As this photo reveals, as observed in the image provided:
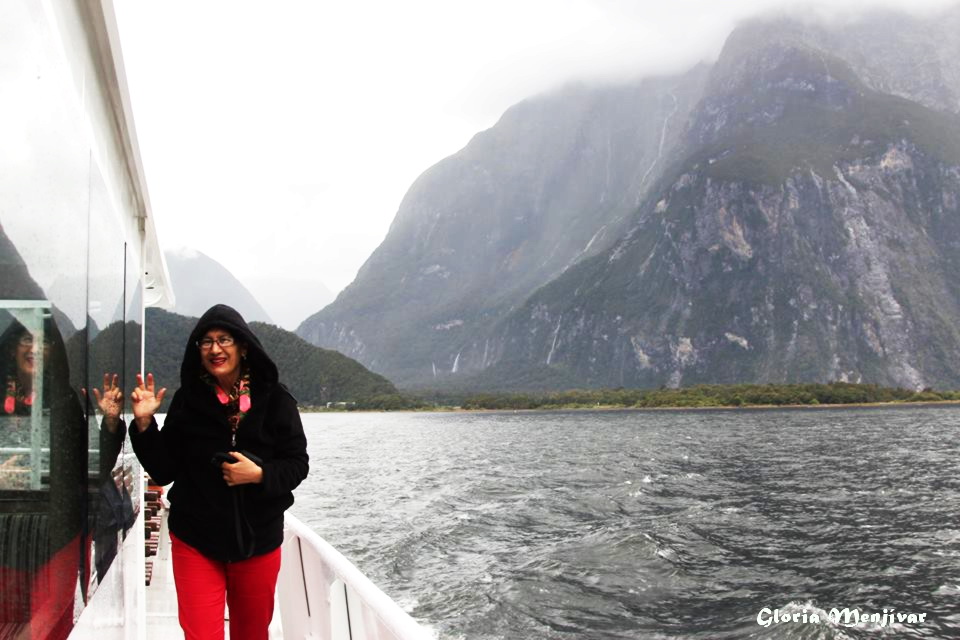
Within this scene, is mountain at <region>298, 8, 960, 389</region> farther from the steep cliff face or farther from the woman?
the woman

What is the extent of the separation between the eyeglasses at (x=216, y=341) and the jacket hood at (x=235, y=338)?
0.05 ft

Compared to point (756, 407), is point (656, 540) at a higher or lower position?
lower

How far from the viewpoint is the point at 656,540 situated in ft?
59.6

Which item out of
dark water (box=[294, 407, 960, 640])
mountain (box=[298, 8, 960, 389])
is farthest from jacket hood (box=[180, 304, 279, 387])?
mountain (box=[298, 8, 960, 389])

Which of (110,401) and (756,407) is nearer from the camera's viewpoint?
(110,401)

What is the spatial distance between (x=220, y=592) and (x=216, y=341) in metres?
0.89

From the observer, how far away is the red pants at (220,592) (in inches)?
111

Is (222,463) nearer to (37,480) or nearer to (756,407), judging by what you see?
(37,480)

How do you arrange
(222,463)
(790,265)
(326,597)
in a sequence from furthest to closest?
(790,265), (326,597), (222,463)

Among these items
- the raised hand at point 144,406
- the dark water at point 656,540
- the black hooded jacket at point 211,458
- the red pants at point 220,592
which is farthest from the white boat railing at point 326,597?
the dark water at point 656,540

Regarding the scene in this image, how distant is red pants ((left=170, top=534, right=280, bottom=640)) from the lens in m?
2.82

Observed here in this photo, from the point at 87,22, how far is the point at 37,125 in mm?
1014

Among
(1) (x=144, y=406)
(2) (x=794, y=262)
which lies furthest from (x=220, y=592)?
(2) (x=794, y=262)

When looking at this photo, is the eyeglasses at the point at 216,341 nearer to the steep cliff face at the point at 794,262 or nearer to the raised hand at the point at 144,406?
the raised hand at the point at 144,406
